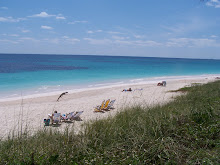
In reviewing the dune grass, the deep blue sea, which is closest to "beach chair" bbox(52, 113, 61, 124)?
the dune grass

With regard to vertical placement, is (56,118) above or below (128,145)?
below

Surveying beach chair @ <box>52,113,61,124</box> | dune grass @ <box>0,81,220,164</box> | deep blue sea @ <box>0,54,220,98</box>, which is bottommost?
beach chair @ <box>52,113,61,124</box>

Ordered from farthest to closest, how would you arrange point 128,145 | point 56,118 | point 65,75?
point 65,75 → point 56,118 → point 128,145

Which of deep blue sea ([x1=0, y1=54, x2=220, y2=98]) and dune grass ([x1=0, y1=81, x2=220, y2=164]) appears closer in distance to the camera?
dune grass ([x1=0, y1=81, x2=220, y2=164])

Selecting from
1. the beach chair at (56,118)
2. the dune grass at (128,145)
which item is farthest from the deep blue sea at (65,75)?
the dune grass at (128,145)

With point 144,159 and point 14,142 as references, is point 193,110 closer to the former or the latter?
point 144,159

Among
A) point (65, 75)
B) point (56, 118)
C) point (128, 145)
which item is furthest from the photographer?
point (65, 75)

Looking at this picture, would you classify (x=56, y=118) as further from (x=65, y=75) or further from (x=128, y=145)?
(x=65, y=75)

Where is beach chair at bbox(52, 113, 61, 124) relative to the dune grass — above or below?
below

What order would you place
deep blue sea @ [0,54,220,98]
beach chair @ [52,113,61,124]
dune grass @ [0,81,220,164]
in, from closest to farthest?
dune grass @ [0,81,220,164] < beach chair @ [52,113,61,124] < deep blue sea @ [0,54,220,98]

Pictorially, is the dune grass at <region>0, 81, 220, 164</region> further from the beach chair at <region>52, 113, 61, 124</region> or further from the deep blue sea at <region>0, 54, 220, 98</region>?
the deep blue sea at <region>0, 54, 220, 98</region>

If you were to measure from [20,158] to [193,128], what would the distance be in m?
2.69

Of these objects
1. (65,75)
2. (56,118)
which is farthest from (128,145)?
(65,75)

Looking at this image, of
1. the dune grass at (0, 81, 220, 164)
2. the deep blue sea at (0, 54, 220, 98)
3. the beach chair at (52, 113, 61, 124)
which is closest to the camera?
the dune grass at (0, 81, 220, 164)
